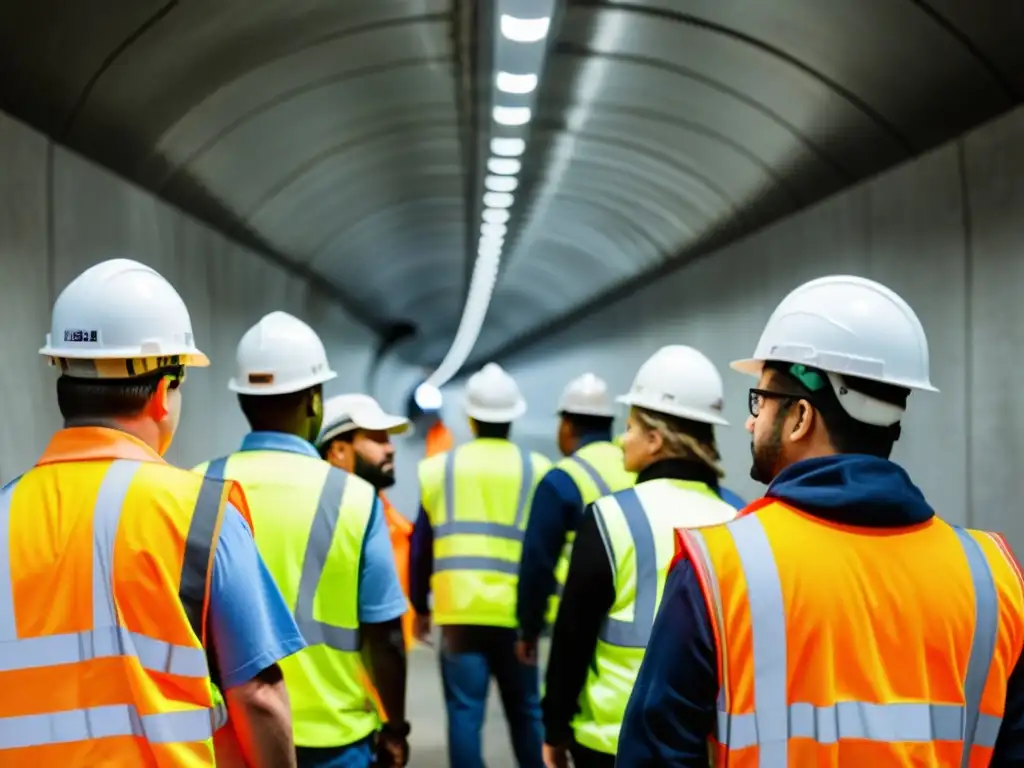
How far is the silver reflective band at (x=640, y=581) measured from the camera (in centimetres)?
382

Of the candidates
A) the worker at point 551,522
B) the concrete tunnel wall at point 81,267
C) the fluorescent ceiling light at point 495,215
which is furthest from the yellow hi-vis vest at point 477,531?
the fluorescent ceiling light at point 495,215

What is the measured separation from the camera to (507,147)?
903 centimetres

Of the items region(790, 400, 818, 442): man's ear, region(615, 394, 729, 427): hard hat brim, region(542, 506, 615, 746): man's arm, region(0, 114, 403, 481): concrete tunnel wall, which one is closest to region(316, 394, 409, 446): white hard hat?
region(0, 114, 403, 481): concrete tunnel wall

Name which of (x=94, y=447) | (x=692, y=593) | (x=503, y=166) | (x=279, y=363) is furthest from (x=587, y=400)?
(x=692, y=593)

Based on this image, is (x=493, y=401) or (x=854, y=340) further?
(x=493, y=401)

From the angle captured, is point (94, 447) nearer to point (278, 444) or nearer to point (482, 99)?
point (278, 444)

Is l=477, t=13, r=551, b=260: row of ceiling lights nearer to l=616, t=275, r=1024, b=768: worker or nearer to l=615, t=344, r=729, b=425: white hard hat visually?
l=615, t=344, r=729, b=425: white hard hat

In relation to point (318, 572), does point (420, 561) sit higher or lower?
lower

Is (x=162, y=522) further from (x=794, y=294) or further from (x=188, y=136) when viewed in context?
(x=188, y=136)

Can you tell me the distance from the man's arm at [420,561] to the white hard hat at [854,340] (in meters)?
4.56

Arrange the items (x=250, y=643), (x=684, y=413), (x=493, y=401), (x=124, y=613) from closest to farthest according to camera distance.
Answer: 1. (x=124, y=613)
2. (x=250, y=643)
3. (x=684, y=413)
4. (x=493, y=401)

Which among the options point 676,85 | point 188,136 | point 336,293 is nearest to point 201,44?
point 188,136

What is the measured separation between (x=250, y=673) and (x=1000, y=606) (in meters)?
1.61

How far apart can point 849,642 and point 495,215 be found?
34.8 ft
